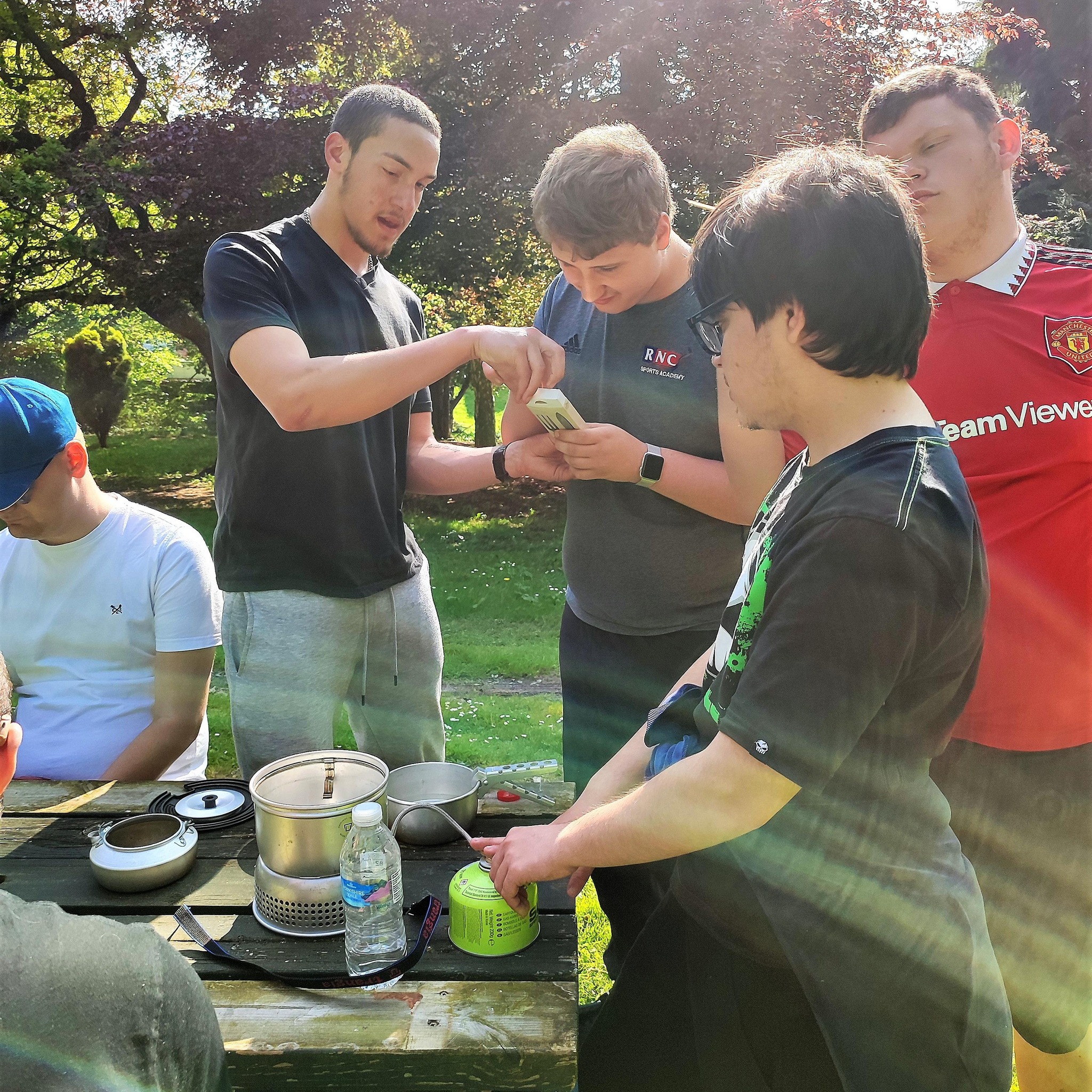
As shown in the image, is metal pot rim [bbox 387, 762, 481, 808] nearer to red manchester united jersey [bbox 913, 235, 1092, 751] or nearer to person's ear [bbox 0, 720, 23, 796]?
person's ear [bbox 0, 720, 23, 796]

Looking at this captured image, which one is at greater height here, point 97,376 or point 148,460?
point 97,376

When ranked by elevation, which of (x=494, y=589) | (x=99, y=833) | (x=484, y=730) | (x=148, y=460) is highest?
(x=99, y=833)

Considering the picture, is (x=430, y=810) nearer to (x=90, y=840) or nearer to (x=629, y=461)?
(x=90, y=840)

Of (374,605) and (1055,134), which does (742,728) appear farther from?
(1055,134)

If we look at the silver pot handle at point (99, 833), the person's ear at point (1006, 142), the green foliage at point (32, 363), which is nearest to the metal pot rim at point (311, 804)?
the silver pot handle at point (99, 833)

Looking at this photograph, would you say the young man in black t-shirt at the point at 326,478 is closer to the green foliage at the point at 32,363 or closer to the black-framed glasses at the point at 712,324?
the black-framed glasses at the point at 712,324

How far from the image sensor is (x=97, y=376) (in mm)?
18375

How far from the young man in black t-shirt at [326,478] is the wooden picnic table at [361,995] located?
0.75m

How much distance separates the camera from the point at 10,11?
10641 mm

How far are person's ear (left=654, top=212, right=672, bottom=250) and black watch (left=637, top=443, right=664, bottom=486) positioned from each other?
54 centimetres

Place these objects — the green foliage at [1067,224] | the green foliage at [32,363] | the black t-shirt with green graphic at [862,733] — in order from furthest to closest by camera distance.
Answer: the green foliage at [32,363] → the green foliage at [1067,224] → the black t-shirt with green graphic at [862,733]

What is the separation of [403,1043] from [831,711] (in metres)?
0.86

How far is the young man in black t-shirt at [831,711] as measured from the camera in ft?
4.18

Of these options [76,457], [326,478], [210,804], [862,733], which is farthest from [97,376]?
[862,733]
